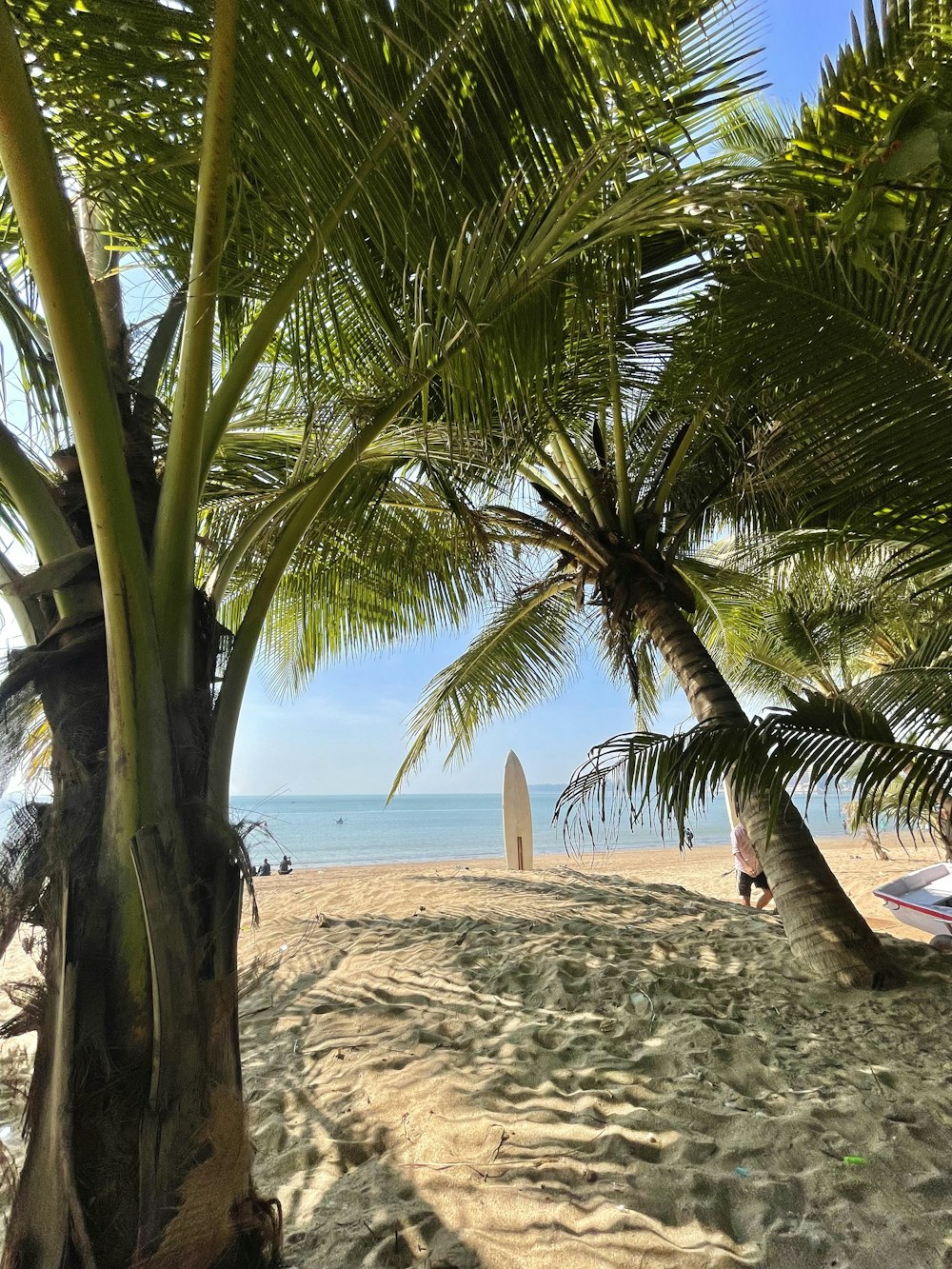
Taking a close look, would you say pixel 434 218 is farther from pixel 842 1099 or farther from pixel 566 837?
pixel 842 1099

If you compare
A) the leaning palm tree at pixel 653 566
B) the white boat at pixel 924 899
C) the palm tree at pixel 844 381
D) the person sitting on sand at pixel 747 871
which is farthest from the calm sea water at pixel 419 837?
the palm tree at pixel 844 381

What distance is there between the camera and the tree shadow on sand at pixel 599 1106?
6.00 ft

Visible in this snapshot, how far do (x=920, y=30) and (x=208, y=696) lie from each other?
2.75 m

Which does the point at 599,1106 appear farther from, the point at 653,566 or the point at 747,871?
the point at 747,871

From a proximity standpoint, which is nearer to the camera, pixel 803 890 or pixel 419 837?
pixel 803 890

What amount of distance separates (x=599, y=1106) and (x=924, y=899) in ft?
13.0

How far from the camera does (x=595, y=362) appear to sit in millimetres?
3426

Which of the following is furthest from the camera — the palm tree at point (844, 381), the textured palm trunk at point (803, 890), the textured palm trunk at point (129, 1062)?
the textured palm trunk at point (803, 890)

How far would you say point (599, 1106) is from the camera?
8.00 ft

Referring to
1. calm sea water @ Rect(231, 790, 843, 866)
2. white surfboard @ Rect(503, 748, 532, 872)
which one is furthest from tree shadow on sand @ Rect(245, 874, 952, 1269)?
calm sea water @ Rect(231, 790, 843, 866)

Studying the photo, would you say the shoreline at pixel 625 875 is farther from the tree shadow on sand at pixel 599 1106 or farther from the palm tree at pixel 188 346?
the palm tree at pixel 188 346

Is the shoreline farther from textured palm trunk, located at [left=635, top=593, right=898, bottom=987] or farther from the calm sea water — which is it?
textured palm trunk, located at [left=635, top=593, right=898, bottom=987]

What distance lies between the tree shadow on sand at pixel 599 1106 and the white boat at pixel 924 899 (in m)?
1.42

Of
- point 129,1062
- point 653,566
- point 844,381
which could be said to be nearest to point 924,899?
point 653,566
